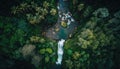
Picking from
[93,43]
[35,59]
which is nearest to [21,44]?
[35,59]

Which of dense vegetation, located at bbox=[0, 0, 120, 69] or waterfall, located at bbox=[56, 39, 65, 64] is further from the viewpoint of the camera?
waterfall, located at bbox=[56, 39, 65, 64]

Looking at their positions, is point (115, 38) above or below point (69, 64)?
above

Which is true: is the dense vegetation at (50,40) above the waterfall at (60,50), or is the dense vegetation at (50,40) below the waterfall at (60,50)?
above

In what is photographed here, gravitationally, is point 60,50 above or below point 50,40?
below

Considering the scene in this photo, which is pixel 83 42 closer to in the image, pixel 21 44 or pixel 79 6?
pixel 79 6

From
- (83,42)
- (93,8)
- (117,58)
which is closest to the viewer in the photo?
(117,58)

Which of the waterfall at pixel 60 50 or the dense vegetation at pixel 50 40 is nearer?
the dense vegetation at pixel 50 40

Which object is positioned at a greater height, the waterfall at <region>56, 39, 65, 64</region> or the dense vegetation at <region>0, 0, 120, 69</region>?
the dense vegetation at <region>0, 0, 120, 69</region>

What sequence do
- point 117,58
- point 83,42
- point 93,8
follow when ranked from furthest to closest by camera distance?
point 93,8, point 83,42, point 117,58
